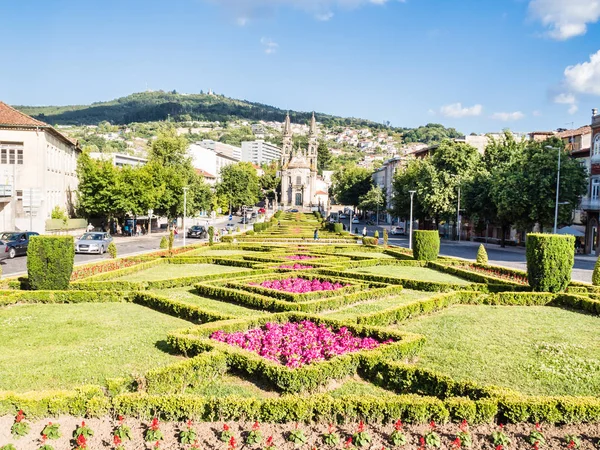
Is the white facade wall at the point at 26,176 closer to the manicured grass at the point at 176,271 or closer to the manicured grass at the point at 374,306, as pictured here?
the manicured grass at the point at 176,271

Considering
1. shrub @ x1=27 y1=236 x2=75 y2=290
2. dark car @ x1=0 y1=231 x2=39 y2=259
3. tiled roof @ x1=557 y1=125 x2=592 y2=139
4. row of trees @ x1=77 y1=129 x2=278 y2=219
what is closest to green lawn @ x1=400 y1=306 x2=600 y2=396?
shrub @ x1=27 y1=236 x2=75 y2=290

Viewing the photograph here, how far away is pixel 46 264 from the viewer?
17125 mm

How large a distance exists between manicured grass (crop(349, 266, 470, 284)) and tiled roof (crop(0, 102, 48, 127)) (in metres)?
30.9

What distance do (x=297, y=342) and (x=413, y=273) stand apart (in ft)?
49.4

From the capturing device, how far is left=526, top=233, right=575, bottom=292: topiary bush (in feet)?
60.0

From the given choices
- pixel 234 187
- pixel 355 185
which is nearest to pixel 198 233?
pixel 234 187

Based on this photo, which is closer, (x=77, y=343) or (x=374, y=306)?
(x=77, y=343)

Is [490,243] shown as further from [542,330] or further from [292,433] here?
[292,433]

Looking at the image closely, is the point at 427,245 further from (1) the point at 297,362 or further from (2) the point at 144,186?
(2) the point at 144,186

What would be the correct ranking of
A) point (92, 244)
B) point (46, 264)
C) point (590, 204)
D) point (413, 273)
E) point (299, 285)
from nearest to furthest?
point (46, 264), point (299, 285), point (413, 273), point (92, 244), point (590, 204)

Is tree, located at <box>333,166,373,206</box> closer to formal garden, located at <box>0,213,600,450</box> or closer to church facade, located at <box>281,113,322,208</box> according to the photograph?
church facade, located at <box>281,113,322,208</box>

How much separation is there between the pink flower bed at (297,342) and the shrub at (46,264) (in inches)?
345

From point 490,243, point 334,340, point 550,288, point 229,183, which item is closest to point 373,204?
point 229,183

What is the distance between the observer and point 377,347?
9.88 m
